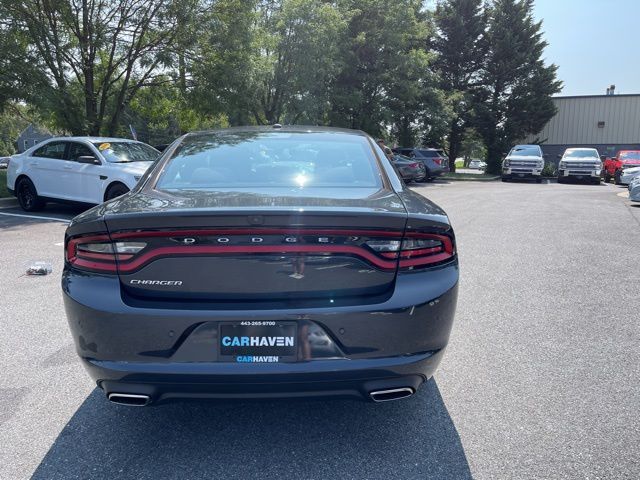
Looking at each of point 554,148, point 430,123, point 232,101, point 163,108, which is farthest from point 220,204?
point 554,148

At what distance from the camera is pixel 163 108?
67.2 feet

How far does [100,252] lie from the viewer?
243 cm

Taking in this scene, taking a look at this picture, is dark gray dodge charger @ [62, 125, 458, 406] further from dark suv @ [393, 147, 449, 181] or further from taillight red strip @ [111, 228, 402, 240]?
dark suv @ [393, 147, 449, 181]

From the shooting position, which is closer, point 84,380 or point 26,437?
point 26,437

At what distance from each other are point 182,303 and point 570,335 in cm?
329

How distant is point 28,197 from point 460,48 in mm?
33817

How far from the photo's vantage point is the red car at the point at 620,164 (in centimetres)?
2545

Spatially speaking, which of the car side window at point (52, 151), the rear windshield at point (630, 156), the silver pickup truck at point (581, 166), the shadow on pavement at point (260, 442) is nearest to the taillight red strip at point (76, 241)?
the shadow on pavement at point (260, 442)

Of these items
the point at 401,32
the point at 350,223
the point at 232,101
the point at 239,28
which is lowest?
the point at 350,223

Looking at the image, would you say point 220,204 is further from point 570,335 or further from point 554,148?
point 554,148

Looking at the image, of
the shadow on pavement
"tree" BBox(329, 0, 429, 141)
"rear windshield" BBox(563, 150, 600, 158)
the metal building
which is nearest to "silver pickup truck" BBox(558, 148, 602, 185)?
"rear windshield" BBox(563, 150, 600, 158)

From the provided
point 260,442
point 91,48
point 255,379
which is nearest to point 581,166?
point 91,48

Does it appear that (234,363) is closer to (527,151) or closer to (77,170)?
(77,170)

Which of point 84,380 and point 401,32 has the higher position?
point 401,32
